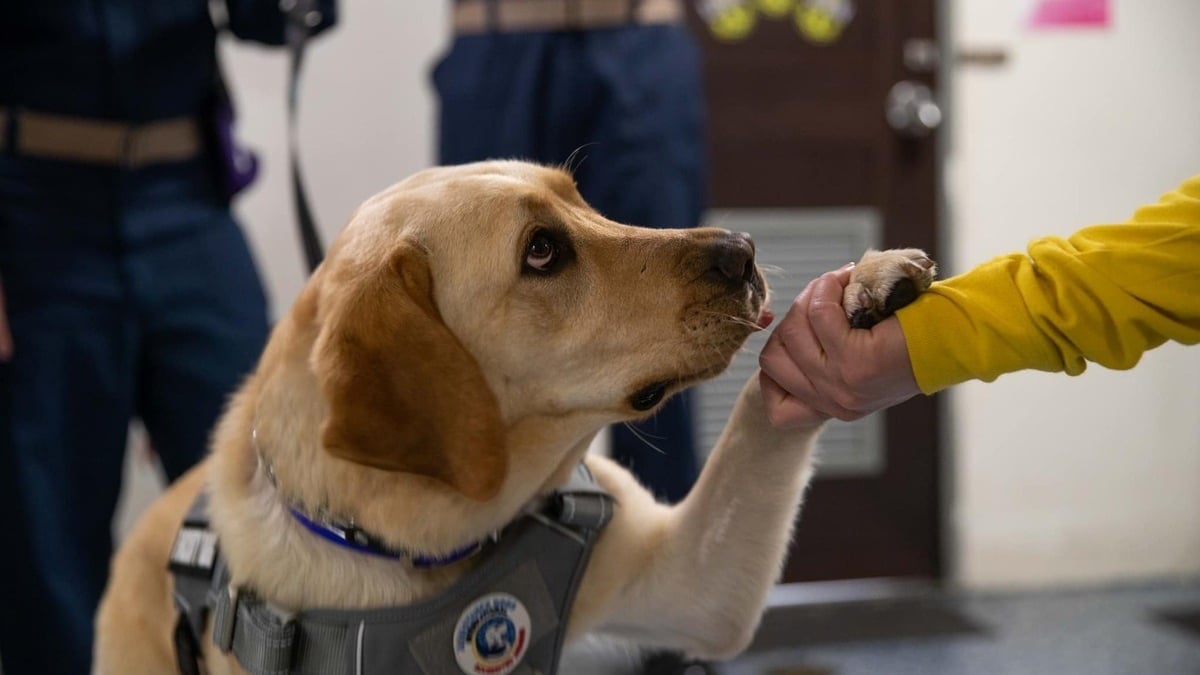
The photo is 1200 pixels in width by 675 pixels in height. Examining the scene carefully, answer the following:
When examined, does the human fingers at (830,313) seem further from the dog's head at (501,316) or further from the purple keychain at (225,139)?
the purple keychain at (225,139)

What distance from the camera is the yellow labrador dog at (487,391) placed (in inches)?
43.2

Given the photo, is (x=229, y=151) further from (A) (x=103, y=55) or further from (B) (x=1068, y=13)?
(B) (x=1068, y=13)

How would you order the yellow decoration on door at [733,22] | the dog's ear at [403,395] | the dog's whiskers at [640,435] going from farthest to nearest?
the yellow decoration on door at [733,22]
the dog's whiskers at [640,435]
the dog's ear at [403,395]

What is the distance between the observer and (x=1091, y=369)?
3.58 metres

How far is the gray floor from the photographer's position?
2.75 metres

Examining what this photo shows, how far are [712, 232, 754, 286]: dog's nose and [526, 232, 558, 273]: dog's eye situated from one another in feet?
0.62

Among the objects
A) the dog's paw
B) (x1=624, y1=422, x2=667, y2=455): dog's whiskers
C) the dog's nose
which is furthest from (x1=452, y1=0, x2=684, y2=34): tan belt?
the dog's paw

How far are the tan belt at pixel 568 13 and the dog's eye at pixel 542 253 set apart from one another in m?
1.05

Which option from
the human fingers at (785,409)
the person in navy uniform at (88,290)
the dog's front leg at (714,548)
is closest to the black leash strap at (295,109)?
the person in navy uniform at (88,290)

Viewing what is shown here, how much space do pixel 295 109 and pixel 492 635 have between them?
0.93 m

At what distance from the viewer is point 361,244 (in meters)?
1.21

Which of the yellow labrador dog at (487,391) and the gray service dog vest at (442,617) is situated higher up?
the yellow labrador dog at (487,391)

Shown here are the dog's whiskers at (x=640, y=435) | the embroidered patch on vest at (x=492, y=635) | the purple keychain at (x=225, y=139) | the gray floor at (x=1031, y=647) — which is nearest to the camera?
the embroidered patch on vest at (x=492, y=635)

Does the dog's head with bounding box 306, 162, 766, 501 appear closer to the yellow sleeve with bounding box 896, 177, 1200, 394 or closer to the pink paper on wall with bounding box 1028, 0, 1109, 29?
the yellow sleeve with bounding box 896, 177, 1200, 394
